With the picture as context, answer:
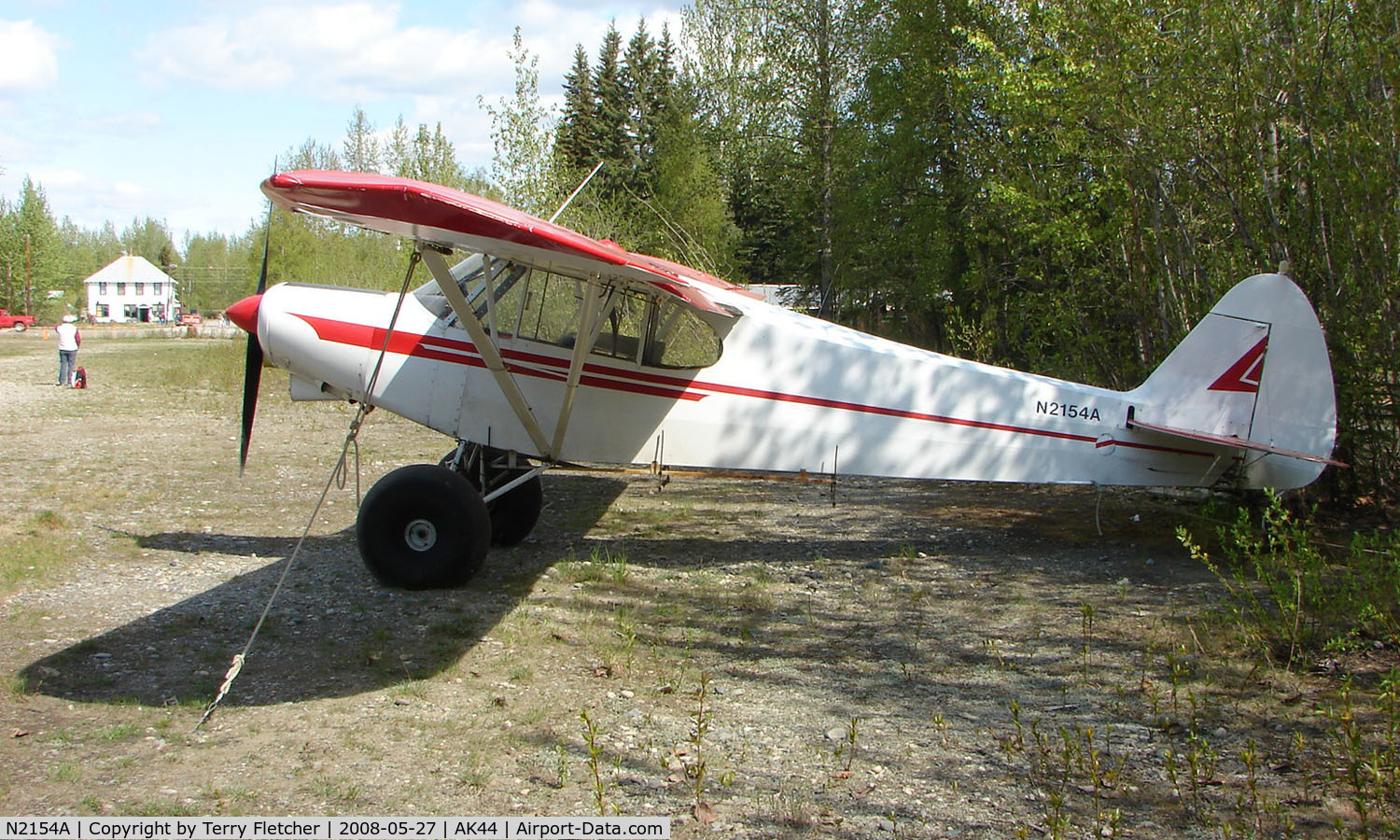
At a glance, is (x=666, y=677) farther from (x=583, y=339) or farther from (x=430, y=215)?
(x=430, y=215)

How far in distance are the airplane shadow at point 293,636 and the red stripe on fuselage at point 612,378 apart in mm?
1543

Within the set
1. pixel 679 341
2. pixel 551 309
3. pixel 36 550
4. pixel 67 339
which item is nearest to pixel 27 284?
pixel 67 339

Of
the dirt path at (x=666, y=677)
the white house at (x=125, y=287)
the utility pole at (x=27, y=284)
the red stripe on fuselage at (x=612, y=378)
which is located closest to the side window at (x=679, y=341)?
the red stripe on fuselage at (x=612, y=378)

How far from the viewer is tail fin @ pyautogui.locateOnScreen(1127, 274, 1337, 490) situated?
22.2ft

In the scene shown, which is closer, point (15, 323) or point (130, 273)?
point (15, 323)

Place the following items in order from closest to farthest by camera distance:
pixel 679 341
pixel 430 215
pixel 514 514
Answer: pixel 430 215, pixel 679 341, pixel 514 514

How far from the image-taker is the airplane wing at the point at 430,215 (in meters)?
4.80

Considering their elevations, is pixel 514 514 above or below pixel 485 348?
below

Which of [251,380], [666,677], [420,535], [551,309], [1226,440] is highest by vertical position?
[551,309]

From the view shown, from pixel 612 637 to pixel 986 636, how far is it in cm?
223

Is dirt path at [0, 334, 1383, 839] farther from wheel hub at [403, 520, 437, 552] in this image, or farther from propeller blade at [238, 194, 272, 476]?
propeller blade at [238, 194, 272, 476]

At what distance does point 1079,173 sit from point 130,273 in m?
130

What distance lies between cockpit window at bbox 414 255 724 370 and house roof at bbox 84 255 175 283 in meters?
128

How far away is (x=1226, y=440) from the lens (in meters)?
6.86
